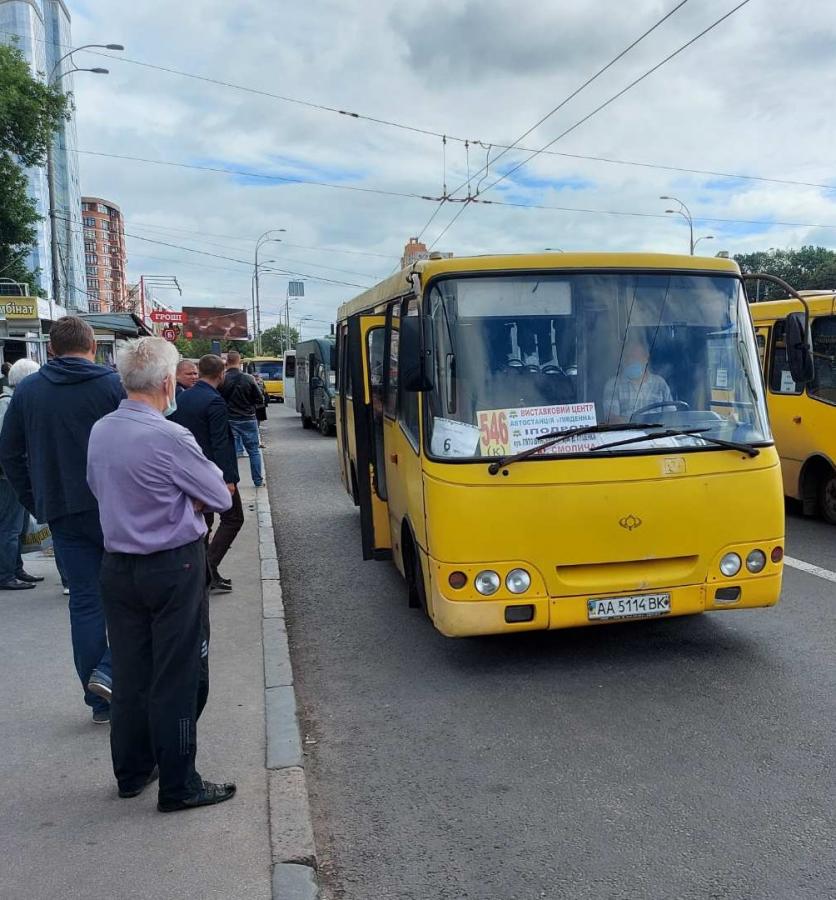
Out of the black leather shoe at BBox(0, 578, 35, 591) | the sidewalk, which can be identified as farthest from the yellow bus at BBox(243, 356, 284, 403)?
the sidewalk

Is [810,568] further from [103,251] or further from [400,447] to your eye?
[103,251]

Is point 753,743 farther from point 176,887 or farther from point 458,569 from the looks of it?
point 176,887

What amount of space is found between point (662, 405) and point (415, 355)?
149 centimetres

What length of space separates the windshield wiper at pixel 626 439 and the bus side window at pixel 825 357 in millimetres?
4805

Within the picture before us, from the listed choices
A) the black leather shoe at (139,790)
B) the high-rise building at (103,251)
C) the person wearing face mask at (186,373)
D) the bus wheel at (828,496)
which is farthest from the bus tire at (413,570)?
the high-rise building at (103,251)

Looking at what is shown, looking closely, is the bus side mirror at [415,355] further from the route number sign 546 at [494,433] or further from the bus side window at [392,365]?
the bus side window at [392,365]

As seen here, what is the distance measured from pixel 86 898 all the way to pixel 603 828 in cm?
195

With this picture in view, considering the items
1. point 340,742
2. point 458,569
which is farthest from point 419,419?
point 340,742

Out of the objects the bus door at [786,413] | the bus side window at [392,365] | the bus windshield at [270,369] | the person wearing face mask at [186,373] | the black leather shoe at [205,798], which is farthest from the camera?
the bus windshield at [270,369]

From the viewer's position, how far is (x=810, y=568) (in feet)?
25.0

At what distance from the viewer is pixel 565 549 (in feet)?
15.9

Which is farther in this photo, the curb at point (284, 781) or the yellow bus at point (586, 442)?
the yellow bus at point (586, 442)

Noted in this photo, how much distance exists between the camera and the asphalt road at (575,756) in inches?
125

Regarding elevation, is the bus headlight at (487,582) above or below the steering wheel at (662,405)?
below
